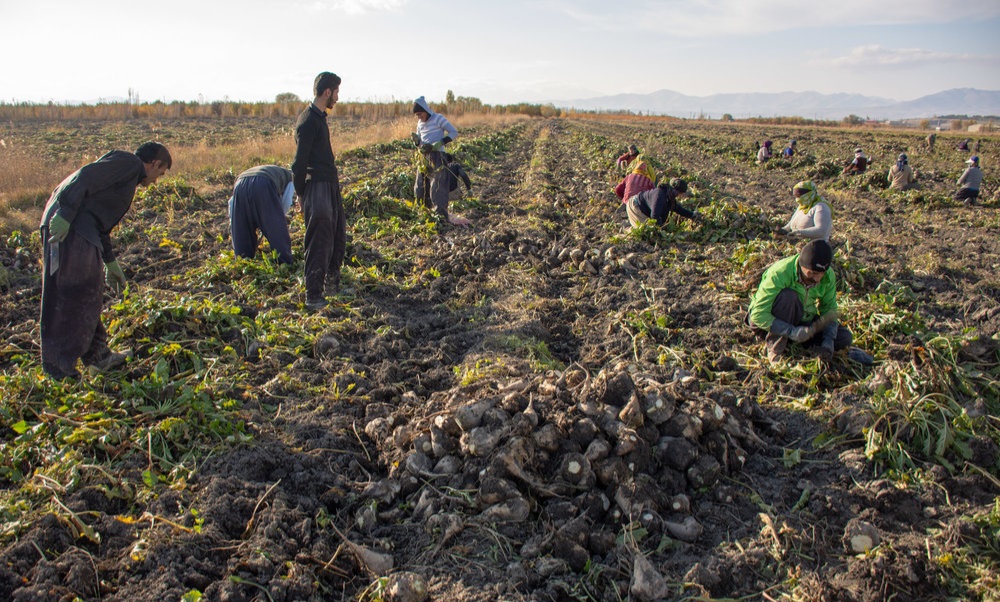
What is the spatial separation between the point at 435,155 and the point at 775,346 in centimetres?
563

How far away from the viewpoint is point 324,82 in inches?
187

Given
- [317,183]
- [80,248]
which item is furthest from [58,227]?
[317,183]

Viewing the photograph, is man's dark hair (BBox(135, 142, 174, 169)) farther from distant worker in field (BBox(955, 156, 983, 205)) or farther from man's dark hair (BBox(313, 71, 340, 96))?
distant worker in field (BBox(955, 156, 983, 205))

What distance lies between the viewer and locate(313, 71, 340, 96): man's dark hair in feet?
15.5

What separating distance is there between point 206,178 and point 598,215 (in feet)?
27.4

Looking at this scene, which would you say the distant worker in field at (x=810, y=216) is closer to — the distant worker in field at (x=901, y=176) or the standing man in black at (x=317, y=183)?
the standing man in black at (x=317, y=183)

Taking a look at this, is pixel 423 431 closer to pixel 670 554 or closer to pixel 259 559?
pixel 259 559

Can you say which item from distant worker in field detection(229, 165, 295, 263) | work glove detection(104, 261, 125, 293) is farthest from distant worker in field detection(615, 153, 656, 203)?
work glove detection(104, 261, 125, 293)

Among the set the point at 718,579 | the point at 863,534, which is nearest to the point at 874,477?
the point at 863,534

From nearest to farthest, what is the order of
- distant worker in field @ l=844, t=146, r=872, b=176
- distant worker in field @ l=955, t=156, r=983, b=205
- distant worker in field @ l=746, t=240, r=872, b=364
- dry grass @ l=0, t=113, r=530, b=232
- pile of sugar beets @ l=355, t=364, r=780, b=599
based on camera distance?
pile of sugar beets @ l=355, t=364, r=780, b=599 < distant worker in field @ l=746, t=240, r=872, b=364 < dry grass @ l=0, t=113, r=530, b=232 < distant worker in field @ l=955, t=156, r=983, b=205 < distant worker in field @ l=844, t=146, r=872, b=176

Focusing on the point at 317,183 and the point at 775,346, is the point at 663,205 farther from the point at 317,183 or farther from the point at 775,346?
the point at 317,183

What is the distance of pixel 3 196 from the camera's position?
963 cm

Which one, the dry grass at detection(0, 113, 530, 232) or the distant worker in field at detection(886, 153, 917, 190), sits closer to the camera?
the dry grass at detection(0, 113, 530, 232)

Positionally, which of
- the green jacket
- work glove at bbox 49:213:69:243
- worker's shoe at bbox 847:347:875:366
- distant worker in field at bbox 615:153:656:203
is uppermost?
distant worker in field at bbox 615:153:656:203
